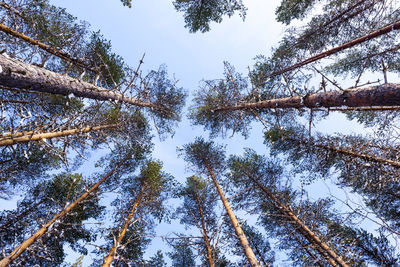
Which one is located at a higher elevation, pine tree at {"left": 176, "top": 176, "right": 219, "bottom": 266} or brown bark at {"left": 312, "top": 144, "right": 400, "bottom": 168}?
pine tree at {"left": 176, "top": 176, "right": 219, "bottom": 266}

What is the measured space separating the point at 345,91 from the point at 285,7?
20.9 feet

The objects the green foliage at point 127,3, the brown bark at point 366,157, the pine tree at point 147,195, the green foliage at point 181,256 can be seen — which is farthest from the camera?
the green foliage at point 181,256

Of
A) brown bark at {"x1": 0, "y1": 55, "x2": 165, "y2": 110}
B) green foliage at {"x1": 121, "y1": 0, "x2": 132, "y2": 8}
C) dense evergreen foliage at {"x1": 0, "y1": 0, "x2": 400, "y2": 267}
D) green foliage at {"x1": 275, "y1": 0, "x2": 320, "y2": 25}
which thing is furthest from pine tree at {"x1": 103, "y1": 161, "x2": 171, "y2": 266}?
green foliage at {"x1": 275, "y1": 0, "x2": 320, "y2": 25}

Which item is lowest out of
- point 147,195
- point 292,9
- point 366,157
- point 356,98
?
point 356,98

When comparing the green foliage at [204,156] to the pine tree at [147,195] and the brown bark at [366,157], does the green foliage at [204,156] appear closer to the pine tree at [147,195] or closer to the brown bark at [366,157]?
the pine tree at [147,195]

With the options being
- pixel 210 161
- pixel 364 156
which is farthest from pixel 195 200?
pixel 364 156

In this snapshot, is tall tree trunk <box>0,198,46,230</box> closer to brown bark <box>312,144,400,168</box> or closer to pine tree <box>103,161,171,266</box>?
pine tree <box>103,161,171,266</box>

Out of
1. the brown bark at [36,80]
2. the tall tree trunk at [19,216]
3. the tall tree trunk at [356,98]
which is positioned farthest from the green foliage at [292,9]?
the tall tree trunk at [19,216]

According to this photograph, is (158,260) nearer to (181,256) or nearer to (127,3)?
(181,256)

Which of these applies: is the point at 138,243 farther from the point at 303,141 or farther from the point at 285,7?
the point at 285,7

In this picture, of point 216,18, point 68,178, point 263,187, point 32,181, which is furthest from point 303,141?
point 32,181

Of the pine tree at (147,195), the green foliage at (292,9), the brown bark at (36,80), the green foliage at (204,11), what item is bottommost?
the brown bark at (36,80)

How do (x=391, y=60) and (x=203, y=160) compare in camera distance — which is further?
(x=203, y=160)

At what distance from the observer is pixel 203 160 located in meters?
10.7
